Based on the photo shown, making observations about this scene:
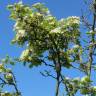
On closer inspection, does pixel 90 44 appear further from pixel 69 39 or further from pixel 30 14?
pixel 30 14

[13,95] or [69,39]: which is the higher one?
[69,39]

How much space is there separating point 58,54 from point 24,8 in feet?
11.9

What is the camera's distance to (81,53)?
30.3 metres

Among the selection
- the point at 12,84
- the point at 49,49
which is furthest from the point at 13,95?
the point at 49,49

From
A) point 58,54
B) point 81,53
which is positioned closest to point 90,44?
point 81,53

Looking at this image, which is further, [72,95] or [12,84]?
[12,84]

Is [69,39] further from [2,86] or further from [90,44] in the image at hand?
[2,86]

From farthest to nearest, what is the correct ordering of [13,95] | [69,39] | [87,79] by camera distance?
[13,95] → [69,39] → [87,79]

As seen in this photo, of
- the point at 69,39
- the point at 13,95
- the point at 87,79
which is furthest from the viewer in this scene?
the point at 13,95

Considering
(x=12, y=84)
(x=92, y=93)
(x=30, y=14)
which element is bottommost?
(x=92, y=93)

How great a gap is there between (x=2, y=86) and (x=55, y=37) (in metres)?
5.70

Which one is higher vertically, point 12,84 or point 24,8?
point 24,8

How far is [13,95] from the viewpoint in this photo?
99.9 feet

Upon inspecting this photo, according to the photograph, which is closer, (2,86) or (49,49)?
(49,49)
